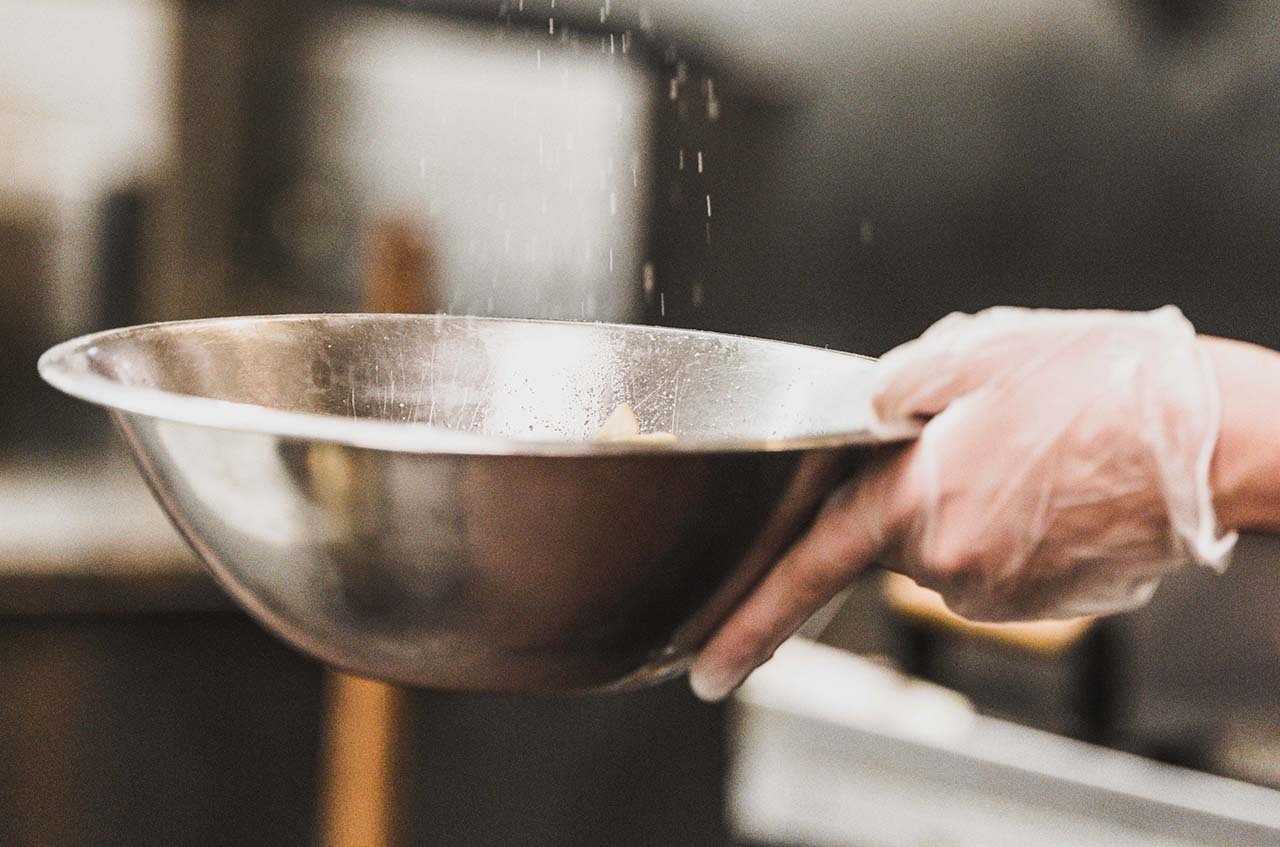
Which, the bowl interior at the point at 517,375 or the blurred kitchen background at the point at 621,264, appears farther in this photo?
the blurred kitchen background at the point at 621,264

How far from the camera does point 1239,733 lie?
5.07 feet

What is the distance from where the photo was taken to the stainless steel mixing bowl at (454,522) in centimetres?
46

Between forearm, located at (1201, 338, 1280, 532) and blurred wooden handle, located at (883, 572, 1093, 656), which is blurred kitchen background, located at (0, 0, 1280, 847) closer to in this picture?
blurred wooden handle, located at (883, 572, 1093, 656)

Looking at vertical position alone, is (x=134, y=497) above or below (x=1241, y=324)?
below

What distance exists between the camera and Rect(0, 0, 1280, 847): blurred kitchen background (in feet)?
5.52

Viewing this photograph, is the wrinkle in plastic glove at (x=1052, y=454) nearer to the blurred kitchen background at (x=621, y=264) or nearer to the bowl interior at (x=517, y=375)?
the bowl interior at (x=517, y=375)

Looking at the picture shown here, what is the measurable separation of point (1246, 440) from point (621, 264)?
153cm

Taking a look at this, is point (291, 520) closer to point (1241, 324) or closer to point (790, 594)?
point (790, 594)

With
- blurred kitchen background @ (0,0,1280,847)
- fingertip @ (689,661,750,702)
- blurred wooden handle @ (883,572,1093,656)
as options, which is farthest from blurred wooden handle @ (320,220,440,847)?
fingertip @ (689,661,750,702)

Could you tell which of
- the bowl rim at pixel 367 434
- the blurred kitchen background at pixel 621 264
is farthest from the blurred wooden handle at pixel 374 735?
the bowl rim at pixel 367 434

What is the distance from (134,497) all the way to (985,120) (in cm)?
144

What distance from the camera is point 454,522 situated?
1.54 feet

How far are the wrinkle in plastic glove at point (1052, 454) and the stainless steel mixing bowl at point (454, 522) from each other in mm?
52

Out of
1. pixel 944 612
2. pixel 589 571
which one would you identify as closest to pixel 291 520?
pixel 589 571
